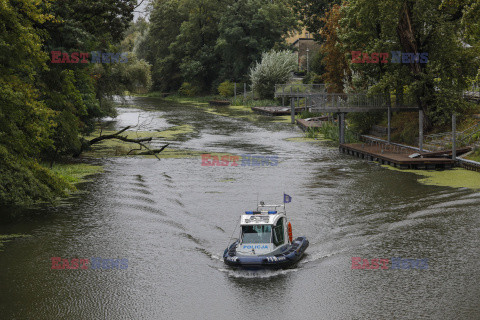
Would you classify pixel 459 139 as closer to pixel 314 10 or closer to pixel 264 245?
pixel 264 245

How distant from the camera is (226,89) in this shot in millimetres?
115375

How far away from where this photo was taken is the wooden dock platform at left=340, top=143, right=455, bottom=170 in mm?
37562

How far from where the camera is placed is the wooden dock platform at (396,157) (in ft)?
123

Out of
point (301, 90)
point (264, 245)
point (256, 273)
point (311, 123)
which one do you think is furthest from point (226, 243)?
point (301, 90)

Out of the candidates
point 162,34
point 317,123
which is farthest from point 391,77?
point 162,34

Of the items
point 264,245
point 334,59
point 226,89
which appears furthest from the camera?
point 226,89

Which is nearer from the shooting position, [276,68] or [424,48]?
[424,48]

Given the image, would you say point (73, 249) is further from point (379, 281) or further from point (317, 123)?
point (317, 123)

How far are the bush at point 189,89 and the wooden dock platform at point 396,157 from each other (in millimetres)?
80922

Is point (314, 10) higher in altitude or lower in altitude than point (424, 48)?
higher

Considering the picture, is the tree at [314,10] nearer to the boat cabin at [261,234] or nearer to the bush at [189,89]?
the bush at [189,89]

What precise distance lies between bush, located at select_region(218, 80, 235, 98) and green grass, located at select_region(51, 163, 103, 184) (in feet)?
246

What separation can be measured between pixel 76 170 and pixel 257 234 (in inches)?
780

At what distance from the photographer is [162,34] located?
438ft
